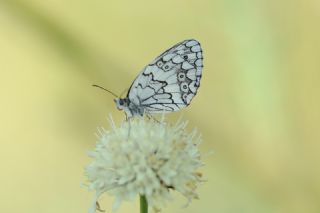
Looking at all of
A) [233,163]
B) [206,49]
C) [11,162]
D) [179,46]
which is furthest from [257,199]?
[179,46]

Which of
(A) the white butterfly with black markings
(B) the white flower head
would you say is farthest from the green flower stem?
(A) the white butterfly with black markings

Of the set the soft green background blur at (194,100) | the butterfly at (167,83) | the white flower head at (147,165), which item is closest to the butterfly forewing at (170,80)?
the butterfly at (167,83)

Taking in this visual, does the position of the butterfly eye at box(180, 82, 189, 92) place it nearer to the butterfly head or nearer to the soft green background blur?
the butterfly head

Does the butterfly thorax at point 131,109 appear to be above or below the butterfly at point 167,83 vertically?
below

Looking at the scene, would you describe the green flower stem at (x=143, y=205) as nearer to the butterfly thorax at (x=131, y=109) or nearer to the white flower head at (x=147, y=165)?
the white flower head at (x=147, y=165)

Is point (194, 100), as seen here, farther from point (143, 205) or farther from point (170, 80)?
point (143, 205)

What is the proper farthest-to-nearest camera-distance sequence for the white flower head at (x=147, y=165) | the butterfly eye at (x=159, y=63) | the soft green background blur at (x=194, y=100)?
the soft green background blur at (x=194, y=100) → the butterfly eye at (x=159, y=63) → the white flower head at (x=147, y=165)

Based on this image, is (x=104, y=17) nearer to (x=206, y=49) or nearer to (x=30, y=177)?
(x=206, y=49)
